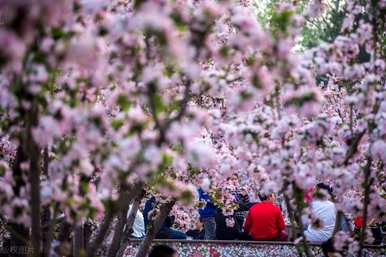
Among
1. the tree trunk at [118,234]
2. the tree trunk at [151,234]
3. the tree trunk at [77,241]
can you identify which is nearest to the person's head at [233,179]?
the tree trunk at [151,234]

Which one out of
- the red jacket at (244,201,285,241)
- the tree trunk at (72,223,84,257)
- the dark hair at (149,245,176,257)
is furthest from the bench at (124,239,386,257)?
the tree trunk at (72,223,84,257)

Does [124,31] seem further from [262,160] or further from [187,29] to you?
[262,160]

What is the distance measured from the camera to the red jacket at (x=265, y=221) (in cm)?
943

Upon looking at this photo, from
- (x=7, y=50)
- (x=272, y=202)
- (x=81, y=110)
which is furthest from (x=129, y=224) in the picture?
(x=7, y=50)

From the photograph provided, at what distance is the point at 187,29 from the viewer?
3637mm

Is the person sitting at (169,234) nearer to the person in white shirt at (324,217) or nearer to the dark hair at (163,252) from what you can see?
the person in white shirt at (324,217)


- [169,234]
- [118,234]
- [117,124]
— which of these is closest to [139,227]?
[169,234]

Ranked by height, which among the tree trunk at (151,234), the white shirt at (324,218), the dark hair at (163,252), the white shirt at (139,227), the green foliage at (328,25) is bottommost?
the dark hair at (163,252)

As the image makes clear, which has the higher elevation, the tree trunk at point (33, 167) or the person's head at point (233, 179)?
the person's head at point (233, 179)

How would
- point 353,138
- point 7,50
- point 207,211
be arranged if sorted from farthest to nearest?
1. point 207,211
2. point 353,138
3. point 7,50

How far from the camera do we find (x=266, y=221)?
31.2ft

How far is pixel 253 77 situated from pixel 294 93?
2.19 ft

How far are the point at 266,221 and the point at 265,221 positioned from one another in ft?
0.05

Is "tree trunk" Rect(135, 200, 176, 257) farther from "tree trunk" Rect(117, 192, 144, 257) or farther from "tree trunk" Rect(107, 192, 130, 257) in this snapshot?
"tree trunk" Rect(107, 192, 130, 257)
